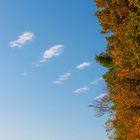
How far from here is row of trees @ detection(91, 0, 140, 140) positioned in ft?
89.9

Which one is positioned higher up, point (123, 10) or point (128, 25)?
point (123, 10)

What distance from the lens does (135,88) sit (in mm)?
29703

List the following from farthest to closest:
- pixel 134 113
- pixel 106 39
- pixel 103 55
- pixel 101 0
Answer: pixel 103 55 < pixel 106 39 < pixel 101 0 < pixel 134 113

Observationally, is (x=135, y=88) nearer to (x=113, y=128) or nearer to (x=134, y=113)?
(x=134, y=113)

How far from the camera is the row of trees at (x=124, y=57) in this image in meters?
27.4

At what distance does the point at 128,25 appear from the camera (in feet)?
90.1

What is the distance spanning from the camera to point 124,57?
29.1 meters

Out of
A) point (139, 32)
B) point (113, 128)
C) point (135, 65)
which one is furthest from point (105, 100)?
point (139, 32)

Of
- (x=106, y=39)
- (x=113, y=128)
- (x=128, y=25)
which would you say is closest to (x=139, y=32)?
(x=128, y=25)

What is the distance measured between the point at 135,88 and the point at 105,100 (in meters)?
3.23

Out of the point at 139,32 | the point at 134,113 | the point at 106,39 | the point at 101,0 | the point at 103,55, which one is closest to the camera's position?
the point at 139,32

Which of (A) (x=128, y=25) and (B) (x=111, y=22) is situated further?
(B) (x=111, y=22)

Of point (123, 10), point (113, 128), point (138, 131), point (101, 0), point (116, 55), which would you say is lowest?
point (138, 131)

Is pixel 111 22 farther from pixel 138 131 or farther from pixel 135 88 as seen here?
pixel 138 131
